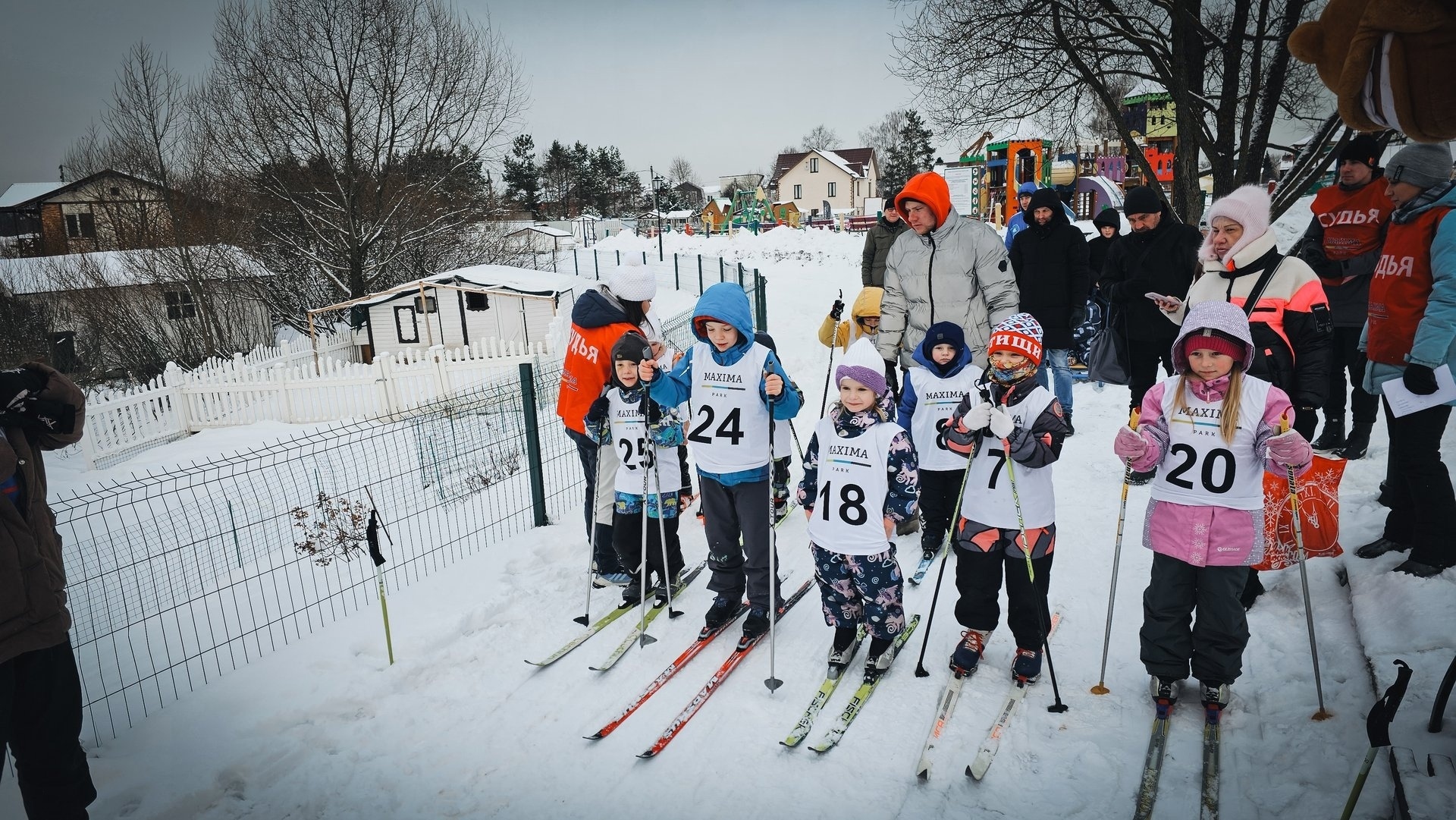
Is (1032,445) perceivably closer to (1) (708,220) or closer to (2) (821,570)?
(2) (821,570)

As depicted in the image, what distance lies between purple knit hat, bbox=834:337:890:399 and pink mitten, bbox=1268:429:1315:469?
1.57 metres

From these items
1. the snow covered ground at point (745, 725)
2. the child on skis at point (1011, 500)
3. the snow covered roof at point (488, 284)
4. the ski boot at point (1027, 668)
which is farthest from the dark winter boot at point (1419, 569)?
the snow covered roof at point (488, 284)

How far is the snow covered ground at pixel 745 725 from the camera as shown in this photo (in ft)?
9.89

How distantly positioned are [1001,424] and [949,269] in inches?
75.5

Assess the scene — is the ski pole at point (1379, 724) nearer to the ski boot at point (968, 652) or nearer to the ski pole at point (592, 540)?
the ski boot at point (968, 652)

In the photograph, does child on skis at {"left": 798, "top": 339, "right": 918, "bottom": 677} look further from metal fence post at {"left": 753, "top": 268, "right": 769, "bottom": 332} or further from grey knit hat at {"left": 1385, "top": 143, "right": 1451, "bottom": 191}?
metal fence post at {"left": 753, "top": 268, "right": 769, "bottom": 332}

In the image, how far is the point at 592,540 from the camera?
4.76m

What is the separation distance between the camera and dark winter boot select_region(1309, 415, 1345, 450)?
5.48 metres

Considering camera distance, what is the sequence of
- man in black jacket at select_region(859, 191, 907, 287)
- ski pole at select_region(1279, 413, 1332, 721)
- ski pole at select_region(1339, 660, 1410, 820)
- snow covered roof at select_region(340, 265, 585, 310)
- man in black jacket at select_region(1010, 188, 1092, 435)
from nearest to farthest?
ski pole at select_region(1339, 660, 1410, 820)
ski pole at select_region(1279, 413, 1332, 721)
man in black jacket at select_region(1010, 188, 1092, 435)
man in black jacket at select_region(859, 191, 907, 287)
snow covered roof at select_region(340, 265, 585, 310)

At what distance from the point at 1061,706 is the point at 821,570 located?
49.4 inches

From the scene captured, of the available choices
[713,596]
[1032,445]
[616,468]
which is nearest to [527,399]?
[616,468]

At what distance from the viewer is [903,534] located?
550cm

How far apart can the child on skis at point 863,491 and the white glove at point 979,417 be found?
31 centimetres

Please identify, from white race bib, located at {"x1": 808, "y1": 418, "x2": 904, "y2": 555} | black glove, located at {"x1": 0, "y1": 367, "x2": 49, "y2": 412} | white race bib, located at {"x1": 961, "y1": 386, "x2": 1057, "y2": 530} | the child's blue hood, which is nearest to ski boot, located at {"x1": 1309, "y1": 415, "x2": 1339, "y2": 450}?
white race bib, located at {"x1": 961, "y1": 386, "x2": 1057, "y2": 530}
